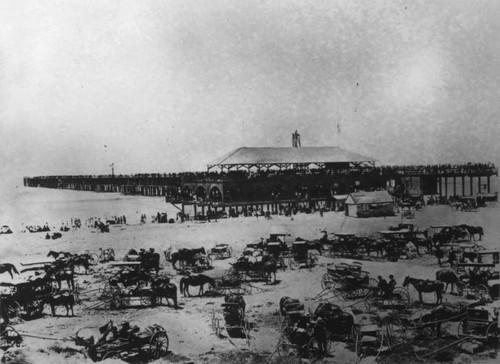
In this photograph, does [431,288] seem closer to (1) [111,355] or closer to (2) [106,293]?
(1) [111,355]

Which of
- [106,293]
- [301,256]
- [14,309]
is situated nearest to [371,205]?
[301,256]

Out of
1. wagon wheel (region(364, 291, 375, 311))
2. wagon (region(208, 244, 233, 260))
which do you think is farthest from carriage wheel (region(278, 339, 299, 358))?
wagon (region(208, 244, 233, 260))

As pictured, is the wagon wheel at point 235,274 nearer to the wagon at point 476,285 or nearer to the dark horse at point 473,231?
the wagon at point 476,285

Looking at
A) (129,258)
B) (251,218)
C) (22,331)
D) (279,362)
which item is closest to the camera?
(279,362)

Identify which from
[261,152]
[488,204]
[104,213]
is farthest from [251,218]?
[488,204]

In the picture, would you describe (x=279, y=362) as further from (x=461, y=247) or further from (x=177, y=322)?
(x=461, y=247)
